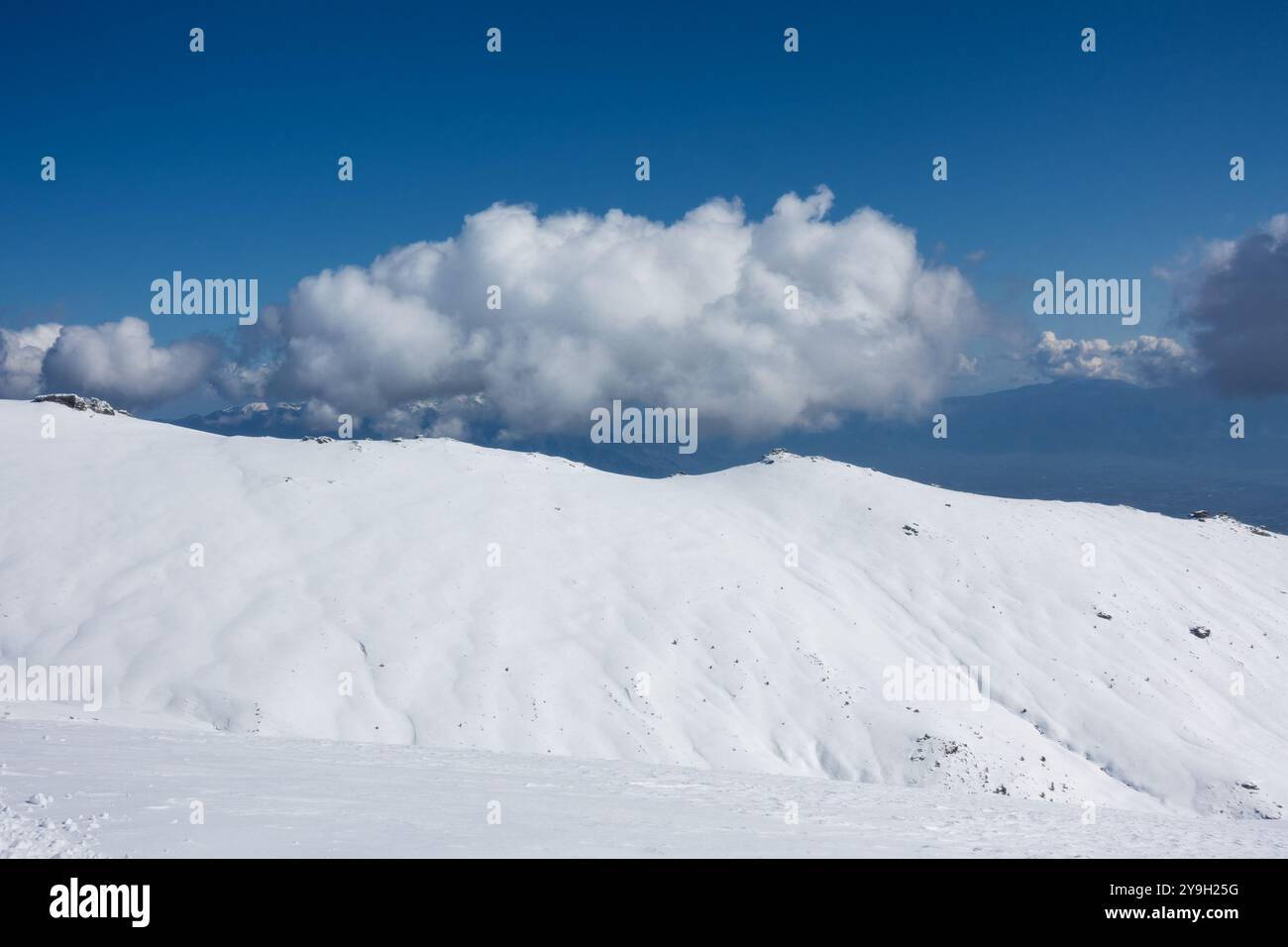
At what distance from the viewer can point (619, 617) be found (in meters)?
Result: 39.8

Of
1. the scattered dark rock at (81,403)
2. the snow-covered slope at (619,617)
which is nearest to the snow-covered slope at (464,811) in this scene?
the snow-covered slope at (619,617)

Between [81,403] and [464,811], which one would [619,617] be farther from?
[81,403]

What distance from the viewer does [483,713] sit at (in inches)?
A: 1259

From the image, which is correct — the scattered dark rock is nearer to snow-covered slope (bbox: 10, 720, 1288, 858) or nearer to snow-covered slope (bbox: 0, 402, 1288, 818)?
snow-covered slope (bbox: 0, 402, 1288, 818)

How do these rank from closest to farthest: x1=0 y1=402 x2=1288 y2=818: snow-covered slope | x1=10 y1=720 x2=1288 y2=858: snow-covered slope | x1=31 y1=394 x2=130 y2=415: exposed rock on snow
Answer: x1=10 y1=720 x2=1288 y2=858: snow-covered slope → x1=0 y1=402 x2=1288 y2=818: snow-covered slope → x1=31 y1=394 x2=130 y2=415: exposed rock on snow

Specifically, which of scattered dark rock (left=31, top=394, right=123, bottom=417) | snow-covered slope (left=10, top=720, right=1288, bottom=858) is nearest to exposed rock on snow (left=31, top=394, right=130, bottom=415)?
scattered dark rock (left=31, top=394, right=123, bottom=417)

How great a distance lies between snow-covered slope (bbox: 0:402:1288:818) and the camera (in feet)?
106

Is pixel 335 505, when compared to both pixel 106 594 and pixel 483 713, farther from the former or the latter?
pixel 483 713

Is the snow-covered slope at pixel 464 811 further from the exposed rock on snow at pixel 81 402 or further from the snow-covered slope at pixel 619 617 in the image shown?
the exposed rock on snow at pixel 81 402

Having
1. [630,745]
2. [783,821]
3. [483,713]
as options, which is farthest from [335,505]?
[783,821]

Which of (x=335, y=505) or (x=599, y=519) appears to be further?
(x=599, y=519)

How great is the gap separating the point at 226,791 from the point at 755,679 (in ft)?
83.8
